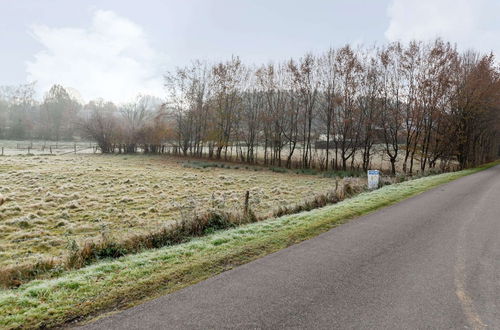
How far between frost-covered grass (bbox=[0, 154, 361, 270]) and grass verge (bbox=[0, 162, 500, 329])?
68.9 inches

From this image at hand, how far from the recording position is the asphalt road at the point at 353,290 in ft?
11.2

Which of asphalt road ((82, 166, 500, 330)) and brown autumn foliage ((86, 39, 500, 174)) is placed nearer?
asphalt road ((82, 166, 500, 330))

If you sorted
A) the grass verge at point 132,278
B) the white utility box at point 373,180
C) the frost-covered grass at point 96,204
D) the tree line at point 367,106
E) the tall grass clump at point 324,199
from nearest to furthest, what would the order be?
the grass verge at point 132,278 → the frost-covered grass at point 96,204 → the tall grass clump at point 324,199 → the white utility box at point 373,180 → the tree line at point 367,106

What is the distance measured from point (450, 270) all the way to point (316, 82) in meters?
32.1

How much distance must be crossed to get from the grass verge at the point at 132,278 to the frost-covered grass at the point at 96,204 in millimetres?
1751

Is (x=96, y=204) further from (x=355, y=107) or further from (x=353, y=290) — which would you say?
(x=355, y=107)

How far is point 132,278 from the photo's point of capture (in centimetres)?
464

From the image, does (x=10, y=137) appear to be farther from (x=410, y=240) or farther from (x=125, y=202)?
(x=410, y=240)

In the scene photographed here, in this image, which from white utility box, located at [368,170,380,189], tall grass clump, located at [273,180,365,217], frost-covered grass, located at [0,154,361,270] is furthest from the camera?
white utility box, located at [368,170,380,189]

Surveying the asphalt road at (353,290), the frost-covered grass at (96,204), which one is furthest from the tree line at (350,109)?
the asphalt road at (353,290)

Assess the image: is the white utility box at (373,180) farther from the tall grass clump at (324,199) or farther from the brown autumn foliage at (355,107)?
the brown autumn foliage at (355,107)

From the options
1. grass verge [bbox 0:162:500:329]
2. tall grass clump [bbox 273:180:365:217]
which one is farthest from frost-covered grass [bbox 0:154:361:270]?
grass verge [bbox 0:162:500:329]

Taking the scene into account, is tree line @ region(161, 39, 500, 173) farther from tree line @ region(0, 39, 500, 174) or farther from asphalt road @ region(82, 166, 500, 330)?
asphalt road @ region(82, 166, 500, 330)

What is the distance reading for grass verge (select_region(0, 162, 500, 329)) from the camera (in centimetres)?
368
